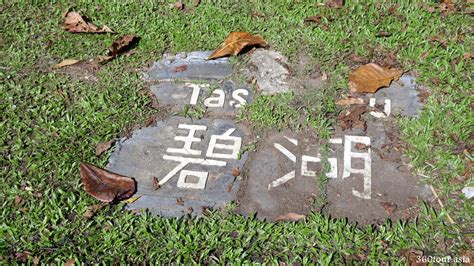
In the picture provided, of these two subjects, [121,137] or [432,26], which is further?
[432,26]

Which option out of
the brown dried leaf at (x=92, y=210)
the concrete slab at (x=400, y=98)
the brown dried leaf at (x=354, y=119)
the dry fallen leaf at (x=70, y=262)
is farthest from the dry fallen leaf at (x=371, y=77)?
the dry fallen leaf at (x=70, y=262)

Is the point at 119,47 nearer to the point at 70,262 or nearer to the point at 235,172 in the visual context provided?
the point at 235,172

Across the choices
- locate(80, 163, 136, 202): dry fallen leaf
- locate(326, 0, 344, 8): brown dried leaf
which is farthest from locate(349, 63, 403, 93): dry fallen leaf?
locate(80, 163, 136, 202): dry fallen leaf

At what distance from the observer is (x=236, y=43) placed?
362 centimetres

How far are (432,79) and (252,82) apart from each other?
1178mm


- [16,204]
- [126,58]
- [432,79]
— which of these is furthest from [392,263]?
[126,58]

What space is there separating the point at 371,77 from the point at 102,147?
5.77 ft

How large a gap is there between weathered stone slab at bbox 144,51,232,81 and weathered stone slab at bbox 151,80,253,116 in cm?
8

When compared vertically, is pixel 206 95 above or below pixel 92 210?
above

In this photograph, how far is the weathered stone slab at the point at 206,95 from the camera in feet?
10.6

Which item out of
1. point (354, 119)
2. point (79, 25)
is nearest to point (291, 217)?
point (354, 119)

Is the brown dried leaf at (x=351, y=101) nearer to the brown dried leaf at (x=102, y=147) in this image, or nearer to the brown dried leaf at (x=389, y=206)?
the brown dried leaf at (x=389, y=206)

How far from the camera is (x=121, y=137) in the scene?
10.0 ft

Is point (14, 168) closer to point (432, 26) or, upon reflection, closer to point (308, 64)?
point (308, 64)
